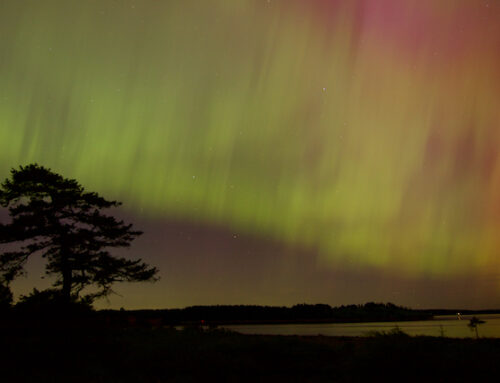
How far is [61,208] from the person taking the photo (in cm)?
3628

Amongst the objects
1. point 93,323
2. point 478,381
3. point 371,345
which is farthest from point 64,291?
point 478,381

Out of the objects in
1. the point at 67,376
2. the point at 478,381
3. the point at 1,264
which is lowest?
the point at 67,376

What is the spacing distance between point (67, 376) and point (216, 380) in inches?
199

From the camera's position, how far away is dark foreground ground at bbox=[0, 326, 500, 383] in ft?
53.6

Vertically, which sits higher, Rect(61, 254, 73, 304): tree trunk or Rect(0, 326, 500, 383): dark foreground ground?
Rect(61, 254, 73, 304): tree trunk

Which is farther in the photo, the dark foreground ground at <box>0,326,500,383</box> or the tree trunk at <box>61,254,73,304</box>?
the tree trunk at <box>61,254,73,304</box>

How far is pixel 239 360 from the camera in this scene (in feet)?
61.8

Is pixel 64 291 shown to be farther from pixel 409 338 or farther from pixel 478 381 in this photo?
pixel 478 381

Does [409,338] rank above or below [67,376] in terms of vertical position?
above

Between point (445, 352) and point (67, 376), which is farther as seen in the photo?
point (67, 376)

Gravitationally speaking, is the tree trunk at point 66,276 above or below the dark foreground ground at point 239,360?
above

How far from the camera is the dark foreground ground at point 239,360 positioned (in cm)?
1634

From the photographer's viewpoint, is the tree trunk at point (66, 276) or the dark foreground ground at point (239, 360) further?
the tree trunk at point (66, 276)

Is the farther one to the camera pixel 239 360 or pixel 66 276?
pixel 66 276
